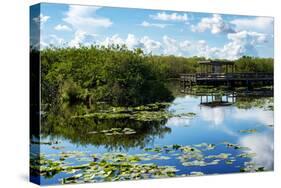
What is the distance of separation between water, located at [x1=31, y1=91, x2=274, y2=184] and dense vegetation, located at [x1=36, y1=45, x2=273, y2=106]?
34 cm

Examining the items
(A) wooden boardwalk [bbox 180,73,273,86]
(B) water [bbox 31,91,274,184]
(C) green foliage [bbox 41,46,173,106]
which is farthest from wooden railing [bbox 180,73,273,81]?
(C) green foliage [bbox 41,46,173,106]

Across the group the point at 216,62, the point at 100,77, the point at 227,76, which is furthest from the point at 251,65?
the point at 100,77

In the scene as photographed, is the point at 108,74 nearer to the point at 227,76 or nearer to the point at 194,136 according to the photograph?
the point at 194,136

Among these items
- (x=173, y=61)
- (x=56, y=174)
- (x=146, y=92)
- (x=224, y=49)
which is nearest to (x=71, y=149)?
(x=56, y=174)

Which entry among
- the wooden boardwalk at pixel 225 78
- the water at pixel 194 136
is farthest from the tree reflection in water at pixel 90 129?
the wooden boardwalk at pixel 225 78

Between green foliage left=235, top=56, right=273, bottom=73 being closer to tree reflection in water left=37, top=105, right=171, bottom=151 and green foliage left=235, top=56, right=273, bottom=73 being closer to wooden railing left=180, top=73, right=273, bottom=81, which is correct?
wooden railing left=180, top=73, right=273, bottom=81

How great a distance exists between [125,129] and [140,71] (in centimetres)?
85

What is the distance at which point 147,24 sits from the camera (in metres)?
8.32

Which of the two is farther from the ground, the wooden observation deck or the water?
the wooden observation deck

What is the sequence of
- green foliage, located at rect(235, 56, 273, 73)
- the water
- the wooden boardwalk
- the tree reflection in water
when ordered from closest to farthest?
1. the tree reflection in water
2. the water
3. the wooden boardwalk
4. green foliage, located at rect(235, 56, 273, 73)

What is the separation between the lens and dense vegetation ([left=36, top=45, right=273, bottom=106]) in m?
7.65

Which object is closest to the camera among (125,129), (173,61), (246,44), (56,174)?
(56,174)

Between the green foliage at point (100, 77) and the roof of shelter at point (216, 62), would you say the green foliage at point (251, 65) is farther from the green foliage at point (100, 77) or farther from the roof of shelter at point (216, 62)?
the green foliage at point (100, 77)

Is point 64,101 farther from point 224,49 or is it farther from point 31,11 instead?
point 224,49
